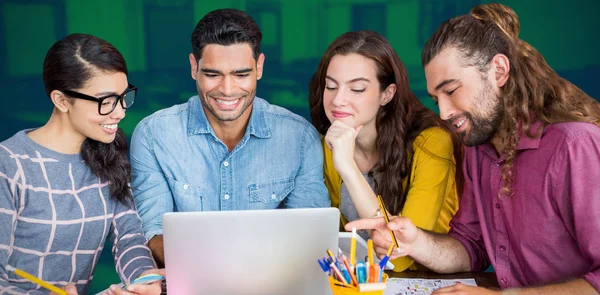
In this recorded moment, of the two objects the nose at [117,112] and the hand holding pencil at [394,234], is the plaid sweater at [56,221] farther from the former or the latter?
the hand holding pencil at [394,234]

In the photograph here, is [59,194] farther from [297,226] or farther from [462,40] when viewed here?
[462,40]

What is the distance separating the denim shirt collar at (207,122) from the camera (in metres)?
2.58

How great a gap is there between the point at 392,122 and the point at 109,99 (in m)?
1.09

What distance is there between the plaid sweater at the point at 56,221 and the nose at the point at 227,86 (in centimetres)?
54

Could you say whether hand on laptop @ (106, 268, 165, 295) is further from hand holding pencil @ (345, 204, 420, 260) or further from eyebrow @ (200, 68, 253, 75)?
eyebrow @ (200, 68, 253, 75)

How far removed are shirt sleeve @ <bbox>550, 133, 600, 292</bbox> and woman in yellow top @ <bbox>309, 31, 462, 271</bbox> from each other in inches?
26.3

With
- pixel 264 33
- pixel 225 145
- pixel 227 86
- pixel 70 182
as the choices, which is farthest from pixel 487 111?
pixel 264 33

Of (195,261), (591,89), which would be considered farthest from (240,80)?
(591,89)

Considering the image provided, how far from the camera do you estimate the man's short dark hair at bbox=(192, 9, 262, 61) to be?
96.3 inches

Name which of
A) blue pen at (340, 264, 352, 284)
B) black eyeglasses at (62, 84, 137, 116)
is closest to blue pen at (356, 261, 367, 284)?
blue pen at (340, 264, 352, 284)

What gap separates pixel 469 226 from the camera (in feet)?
Answer: 7.30

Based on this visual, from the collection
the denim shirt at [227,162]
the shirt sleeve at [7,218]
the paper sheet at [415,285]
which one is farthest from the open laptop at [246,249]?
the denim shirt at [227,162]

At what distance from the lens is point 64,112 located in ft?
6.93

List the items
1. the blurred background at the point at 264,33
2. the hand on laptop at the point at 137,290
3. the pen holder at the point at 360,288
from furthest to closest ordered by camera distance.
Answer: the blurred background at the point at 264,33 < the hand on laptop at the point at 137,290 < the pen holder at the point at 360,288
